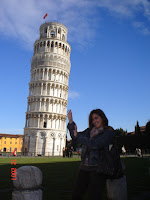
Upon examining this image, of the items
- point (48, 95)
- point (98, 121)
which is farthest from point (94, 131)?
point (48, 95)

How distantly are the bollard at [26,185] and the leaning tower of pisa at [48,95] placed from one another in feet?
164

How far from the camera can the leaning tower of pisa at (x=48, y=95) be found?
179 feet

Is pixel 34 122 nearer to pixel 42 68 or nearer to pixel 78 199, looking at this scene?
pixel 42 68

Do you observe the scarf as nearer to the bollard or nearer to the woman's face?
the woman's face

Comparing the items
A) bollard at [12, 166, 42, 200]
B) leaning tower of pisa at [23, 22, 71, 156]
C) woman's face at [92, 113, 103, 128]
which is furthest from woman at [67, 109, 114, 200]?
leaning tower of pisa at [23, 22, 71, 156]

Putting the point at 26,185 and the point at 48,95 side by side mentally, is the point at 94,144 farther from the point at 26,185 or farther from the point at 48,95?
the point at 48,95

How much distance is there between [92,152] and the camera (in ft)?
12.0

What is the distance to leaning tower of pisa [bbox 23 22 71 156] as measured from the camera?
5447 cm

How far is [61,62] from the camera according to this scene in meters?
59.5

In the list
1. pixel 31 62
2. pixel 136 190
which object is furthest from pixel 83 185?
pixel 31 62

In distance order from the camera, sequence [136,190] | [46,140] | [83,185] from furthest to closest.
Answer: [46,140], [136,190], [83,185]

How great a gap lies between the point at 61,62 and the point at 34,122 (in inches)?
740

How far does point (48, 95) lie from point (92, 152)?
176 ft

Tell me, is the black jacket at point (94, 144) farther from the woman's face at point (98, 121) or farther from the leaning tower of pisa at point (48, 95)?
the leaning tower of pisa at point (48, 95)
